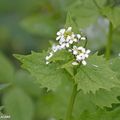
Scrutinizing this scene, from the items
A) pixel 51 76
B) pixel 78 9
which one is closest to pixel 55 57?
pixel 51 76

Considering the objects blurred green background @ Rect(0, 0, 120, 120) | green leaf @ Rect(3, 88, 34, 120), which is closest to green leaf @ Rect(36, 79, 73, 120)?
blurred green background @ Rect(0, 0, 120, 120)

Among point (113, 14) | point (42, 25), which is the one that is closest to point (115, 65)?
point (113, 14)

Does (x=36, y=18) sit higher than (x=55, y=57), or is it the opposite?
(x=36, y=18)

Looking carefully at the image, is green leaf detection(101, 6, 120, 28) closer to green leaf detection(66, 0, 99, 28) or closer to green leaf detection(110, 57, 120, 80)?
green leaf detection(66, 0, 99, 28)

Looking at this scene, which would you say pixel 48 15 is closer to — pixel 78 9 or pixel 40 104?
pixel 40 104

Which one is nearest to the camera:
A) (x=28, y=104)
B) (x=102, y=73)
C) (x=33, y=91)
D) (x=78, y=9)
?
(x=102, y=73)

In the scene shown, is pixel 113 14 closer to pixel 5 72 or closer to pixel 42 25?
pixel 5 72
